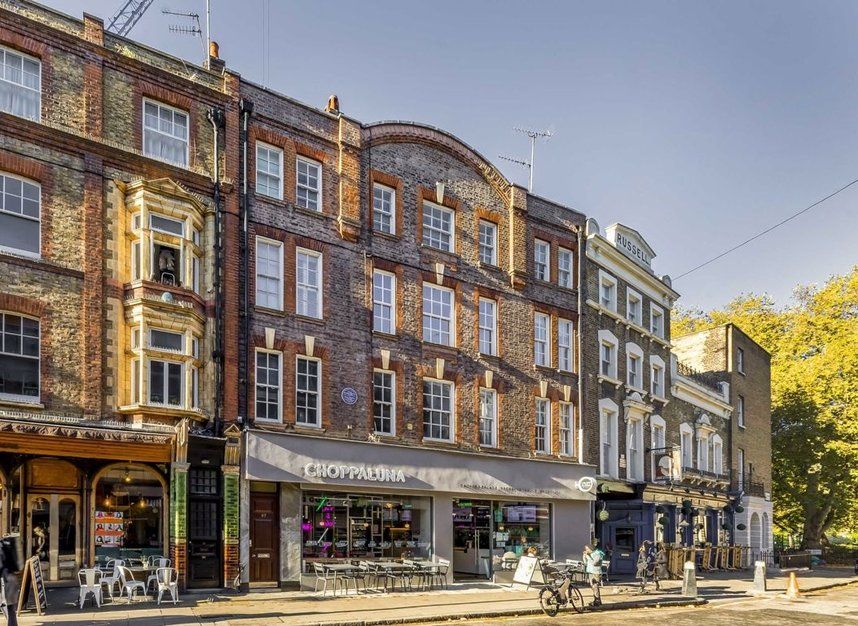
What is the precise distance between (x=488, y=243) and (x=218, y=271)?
10.9 m

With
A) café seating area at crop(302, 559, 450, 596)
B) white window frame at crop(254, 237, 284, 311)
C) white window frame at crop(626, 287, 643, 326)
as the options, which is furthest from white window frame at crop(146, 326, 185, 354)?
white window frame at crop(626, 287, 643, 326)

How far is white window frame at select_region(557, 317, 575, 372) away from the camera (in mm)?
31297

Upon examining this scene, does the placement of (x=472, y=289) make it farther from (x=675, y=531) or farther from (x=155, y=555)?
(x=675, y=531)

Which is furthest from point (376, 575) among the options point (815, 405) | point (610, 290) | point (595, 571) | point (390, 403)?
point (815, 405)

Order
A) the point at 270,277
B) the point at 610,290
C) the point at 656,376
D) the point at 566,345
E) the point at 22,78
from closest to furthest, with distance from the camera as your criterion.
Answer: the point at 22,78 → the point at 270,277 → the point at 566,345 → the point at 610,290 → the point at 656,376

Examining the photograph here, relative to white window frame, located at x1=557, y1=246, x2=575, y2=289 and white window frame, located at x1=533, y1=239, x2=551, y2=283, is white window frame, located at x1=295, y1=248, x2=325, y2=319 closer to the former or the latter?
white window frame, located at x1=533, y1=239, x2=551, y2=283

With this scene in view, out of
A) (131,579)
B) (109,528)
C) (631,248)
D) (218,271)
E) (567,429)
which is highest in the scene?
(631,248)

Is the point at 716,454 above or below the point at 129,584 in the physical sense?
above

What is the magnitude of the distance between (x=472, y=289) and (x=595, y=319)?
7.48 m

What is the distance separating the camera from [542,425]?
30.2m

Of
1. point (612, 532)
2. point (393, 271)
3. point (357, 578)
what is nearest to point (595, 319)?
point (612, 532)

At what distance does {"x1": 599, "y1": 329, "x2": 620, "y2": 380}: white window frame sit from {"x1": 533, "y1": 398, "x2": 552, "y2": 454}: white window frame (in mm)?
3831

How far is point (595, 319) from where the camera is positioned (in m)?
33.2

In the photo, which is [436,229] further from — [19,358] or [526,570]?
[19,358]
